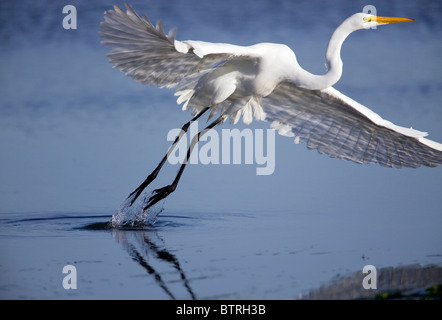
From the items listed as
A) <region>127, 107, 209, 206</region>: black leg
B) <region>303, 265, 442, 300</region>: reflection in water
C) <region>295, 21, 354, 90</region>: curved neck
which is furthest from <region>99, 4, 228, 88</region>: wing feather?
<region>303, 265, 442, 300</region>: reflection in water

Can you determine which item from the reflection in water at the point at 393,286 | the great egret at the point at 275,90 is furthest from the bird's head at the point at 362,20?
the reflection in water at the point at 393,286

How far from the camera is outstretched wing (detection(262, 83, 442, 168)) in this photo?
620cm

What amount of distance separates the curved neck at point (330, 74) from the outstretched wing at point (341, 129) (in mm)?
219

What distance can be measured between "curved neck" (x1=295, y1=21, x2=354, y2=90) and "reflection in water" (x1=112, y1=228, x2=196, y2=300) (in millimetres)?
1828

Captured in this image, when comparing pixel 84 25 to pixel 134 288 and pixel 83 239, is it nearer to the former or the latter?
pixel 83 239

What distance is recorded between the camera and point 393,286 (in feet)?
14.7

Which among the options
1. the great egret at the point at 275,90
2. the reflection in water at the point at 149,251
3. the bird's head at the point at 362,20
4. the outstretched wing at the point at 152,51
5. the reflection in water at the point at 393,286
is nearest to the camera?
the reflection in water at the point at 393,286

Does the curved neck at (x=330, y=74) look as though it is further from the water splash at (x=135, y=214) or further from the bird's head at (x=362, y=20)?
the water splash at (x=135, y=214)

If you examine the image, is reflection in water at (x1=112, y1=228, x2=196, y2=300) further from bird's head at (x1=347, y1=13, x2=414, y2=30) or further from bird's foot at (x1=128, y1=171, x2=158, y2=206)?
bird's head at (x1=347, y1=13, x2=414, y2=30)

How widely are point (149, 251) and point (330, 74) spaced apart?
2200mm

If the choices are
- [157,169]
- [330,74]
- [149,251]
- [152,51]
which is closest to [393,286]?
[149,251]

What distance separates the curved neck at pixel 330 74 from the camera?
6.03 metres
